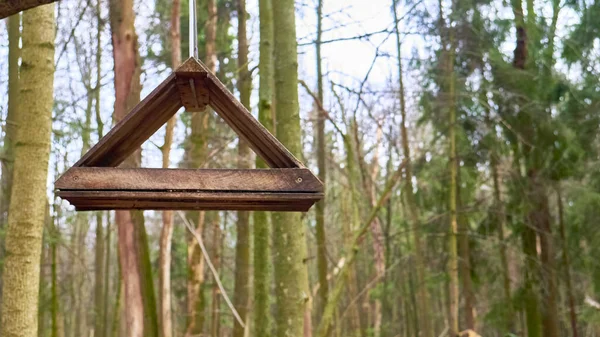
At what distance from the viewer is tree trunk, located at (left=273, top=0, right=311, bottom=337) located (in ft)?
17.9

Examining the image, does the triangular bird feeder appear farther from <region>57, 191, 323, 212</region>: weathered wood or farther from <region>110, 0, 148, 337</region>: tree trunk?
<region>110, 0, 148, 337</region>: tree trunk

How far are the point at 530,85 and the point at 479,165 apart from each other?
199 cm

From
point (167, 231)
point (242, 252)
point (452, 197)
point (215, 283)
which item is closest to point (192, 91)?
point (167, 231)

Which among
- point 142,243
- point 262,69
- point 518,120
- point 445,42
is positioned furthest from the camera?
point 518,120

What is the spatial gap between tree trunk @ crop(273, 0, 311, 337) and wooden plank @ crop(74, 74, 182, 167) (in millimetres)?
3164

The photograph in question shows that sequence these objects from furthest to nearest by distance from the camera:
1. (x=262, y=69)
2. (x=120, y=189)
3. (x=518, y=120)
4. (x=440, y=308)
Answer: (x=440, y=308)
(x=518, y=120)
(x=262, y=69)
(x=120, y=189)

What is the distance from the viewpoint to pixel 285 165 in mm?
2348

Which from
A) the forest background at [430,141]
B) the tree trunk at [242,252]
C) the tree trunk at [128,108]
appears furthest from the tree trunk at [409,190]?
the tree trunk at [128,108]

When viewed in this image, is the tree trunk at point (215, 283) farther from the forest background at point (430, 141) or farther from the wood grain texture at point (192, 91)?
the wood grain texture at point (192, 91)

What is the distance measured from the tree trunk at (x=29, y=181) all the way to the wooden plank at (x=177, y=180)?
9.00 ft

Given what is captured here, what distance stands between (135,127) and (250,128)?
16.6 inches

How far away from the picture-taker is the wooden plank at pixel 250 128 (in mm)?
2318

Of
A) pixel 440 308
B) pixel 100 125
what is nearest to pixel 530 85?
pixel 100 125

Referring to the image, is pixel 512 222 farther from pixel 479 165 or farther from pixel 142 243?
pixel 142 243
